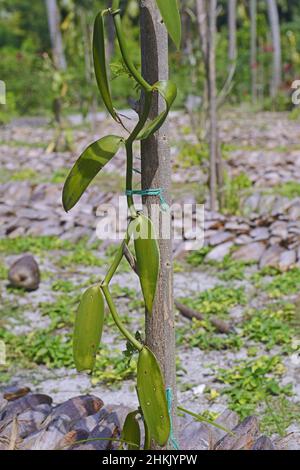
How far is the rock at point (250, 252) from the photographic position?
10.9ft

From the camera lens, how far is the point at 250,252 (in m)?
3.34

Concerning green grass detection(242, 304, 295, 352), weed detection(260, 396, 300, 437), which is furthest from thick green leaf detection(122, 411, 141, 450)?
green grass detection(242, 304, 295, 352)

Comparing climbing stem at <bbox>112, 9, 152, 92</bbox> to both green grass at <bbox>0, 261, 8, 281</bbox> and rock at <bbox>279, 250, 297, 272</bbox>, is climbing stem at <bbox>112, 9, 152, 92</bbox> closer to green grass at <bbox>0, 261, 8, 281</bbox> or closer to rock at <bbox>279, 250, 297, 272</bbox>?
rock at <bbox>279, 250, 297, 272</bbox>

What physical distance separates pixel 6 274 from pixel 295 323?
1389 mm

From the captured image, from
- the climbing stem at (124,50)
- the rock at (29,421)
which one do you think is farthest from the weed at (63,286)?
the climbing stem at (124,50)

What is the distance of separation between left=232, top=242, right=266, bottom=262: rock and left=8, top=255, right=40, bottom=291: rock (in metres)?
0.95

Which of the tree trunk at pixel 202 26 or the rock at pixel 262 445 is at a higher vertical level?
the tree trunk at pixel 202 26

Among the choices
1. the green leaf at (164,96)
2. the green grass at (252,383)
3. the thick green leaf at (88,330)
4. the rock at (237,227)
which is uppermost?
the green leaf at (164,96)

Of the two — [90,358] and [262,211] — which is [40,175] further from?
[90,358]

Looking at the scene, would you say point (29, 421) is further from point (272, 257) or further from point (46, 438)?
point (272, 257)

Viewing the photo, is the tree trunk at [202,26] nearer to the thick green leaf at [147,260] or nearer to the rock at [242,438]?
the rock at [242,438]

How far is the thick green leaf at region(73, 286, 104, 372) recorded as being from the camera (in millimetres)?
1034

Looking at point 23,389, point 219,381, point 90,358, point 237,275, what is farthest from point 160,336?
point 237,275

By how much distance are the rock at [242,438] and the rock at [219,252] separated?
6.40 feet
